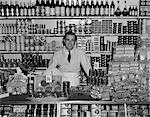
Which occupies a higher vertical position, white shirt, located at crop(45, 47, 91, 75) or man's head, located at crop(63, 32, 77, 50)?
man's head, located at crop(63, 32, 77, 50)

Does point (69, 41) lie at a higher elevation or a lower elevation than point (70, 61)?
higher

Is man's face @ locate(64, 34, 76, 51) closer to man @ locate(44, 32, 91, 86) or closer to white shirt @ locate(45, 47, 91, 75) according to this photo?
man @ locate(44, 32, 91, 86)

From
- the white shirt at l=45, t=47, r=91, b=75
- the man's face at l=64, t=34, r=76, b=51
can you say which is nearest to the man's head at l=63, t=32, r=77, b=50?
the man's face at l=64, t=34, r=76, b=51

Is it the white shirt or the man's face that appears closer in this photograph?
the man's face

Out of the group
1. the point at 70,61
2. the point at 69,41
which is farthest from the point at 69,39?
the point at 70,61

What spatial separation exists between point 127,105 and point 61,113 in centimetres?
70

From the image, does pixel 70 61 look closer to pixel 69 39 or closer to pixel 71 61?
pixel 71 61

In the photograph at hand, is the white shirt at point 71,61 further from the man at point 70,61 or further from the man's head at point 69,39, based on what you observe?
the man's head at point 69,39

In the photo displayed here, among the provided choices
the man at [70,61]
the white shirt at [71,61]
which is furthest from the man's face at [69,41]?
the white shirt at [71,61]

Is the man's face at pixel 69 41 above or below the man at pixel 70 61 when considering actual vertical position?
above

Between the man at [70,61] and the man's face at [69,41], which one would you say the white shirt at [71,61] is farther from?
the man's face at [69,41]

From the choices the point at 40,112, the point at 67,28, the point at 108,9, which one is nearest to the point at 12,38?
the point at 67,28

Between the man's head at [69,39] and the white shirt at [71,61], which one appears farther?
the white shirt at [71,61]

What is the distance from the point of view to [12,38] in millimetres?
5984
